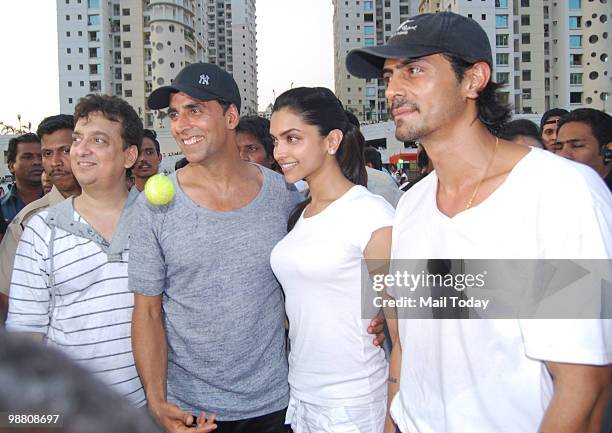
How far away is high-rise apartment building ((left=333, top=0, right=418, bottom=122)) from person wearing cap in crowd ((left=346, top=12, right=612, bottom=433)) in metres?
104

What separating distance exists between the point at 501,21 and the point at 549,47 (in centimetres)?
1385

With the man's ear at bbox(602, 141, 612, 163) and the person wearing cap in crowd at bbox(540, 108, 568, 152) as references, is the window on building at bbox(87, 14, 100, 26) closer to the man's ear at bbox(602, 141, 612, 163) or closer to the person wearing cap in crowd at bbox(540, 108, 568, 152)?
the person wearing cap in crowd at bbox(540, 108, 568, 152)

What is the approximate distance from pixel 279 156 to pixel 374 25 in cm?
11048

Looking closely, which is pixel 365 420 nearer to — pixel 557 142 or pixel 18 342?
pixel 18 342

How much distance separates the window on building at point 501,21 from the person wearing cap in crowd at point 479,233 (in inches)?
2783

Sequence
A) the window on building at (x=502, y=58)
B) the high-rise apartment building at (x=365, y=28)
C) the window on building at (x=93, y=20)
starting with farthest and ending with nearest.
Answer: the high-rise apartment building at (x=365, y=28) → the window on building at (x=93, y=20) → the window on building at (x=502, y=58)

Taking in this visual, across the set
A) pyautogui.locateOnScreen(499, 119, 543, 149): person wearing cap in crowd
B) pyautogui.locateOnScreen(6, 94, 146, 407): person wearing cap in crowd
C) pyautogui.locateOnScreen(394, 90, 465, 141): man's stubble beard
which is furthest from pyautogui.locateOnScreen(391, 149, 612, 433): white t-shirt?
pyautogui.locateOnScreen(499, 119, 543, 149): person wearing cap in crowd

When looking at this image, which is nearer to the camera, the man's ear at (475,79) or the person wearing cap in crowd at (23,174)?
the man's ear at (475,79)

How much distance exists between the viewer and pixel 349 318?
2721 mm

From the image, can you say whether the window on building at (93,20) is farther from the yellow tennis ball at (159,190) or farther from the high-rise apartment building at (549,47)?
the yellow tennis ball at (159,190)

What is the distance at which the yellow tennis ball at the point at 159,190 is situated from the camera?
9.40 feet

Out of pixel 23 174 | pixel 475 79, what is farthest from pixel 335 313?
pixel 23 174

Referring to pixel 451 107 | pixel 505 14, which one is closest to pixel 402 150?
pixel 505 14

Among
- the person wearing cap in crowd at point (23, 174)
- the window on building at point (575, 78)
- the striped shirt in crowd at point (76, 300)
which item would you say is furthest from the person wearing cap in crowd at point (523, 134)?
the window on building at point (575, 78)
